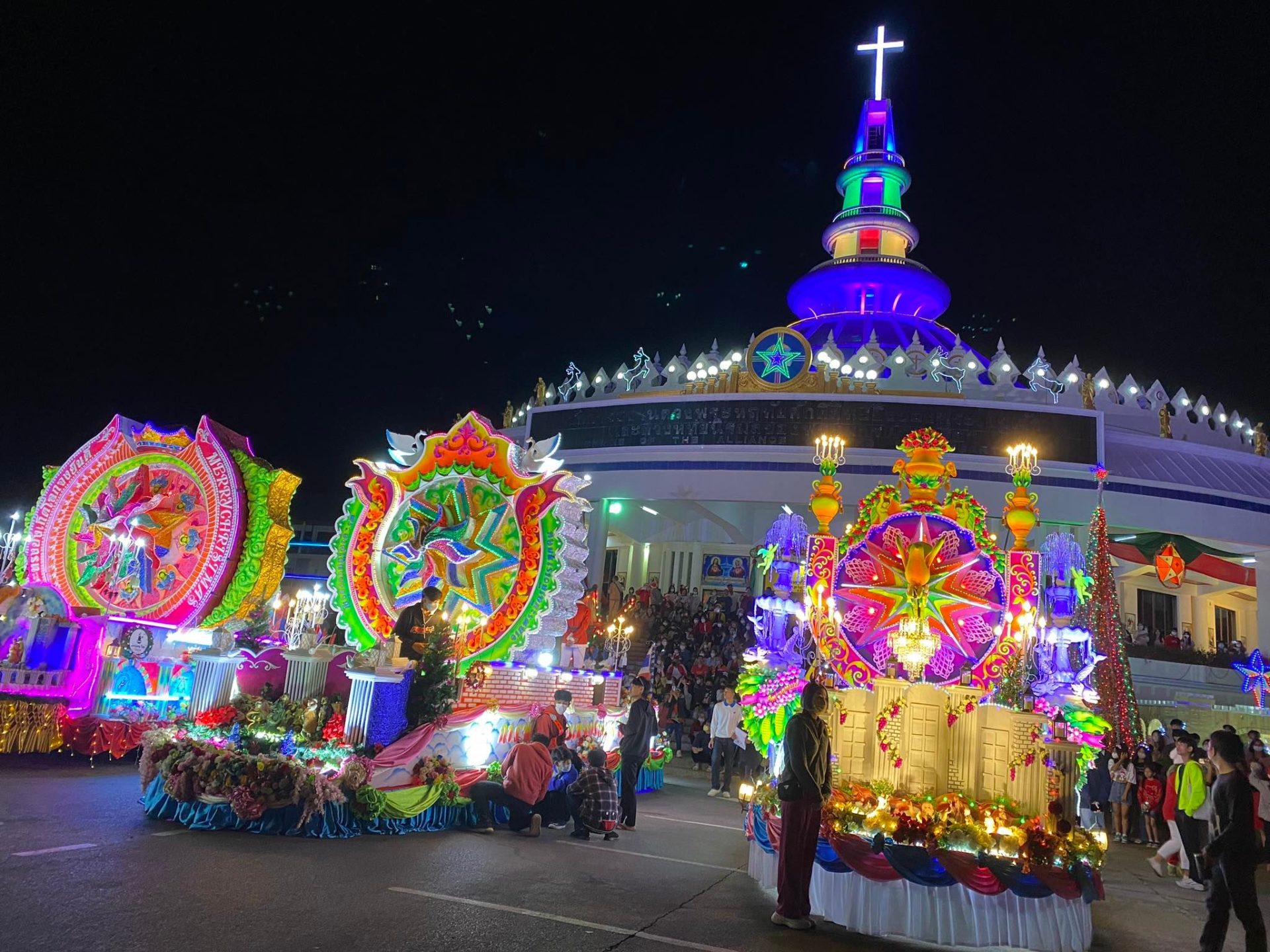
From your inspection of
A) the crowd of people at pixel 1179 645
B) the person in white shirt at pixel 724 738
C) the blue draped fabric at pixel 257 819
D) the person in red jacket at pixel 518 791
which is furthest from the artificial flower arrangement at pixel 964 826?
the crowd of people at pixel 1179 645

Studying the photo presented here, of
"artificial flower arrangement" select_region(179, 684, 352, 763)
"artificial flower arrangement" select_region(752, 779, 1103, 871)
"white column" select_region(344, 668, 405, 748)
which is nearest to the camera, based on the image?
"artificial flower arrangement" select_region(752, 779, 1103, 871)

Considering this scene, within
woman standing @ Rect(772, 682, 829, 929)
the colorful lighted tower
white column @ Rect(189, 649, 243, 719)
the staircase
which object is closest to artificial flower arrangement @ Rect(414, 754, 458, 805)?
white column @ Rect(189, 649, 243, 719)

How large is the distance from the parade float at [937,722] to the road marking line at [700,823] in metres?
1.96

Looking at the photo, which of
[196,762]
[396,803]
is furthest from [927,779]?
[196,762]

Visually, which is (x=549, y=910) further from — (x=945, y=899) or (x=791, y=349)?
(x=791, y=349)

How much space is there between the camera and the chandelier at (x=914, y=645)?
8.62m

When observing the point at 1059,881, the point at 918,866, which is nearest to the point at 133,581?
the point at 918,866

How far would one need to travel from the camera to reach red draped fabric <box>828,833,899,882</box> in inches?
259

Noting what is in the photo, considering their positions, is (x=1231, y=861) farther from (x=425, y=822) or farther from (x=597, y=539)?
(x=597, y=539)

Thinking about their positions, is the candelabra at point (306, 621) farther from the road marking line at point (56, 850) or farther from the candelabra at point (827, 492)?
the candelabra at point (827, 492)

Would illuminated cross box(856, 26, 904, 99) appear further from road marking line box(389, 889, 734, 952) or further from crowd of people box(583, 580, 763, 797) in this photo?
road marking line box(389, 889, 734, 952)

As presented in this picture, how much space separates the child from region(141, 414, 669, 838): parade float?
22.4ft

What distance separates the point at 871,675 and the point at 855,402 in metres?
17.7

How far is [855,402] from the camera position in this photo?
2591 centimetres
